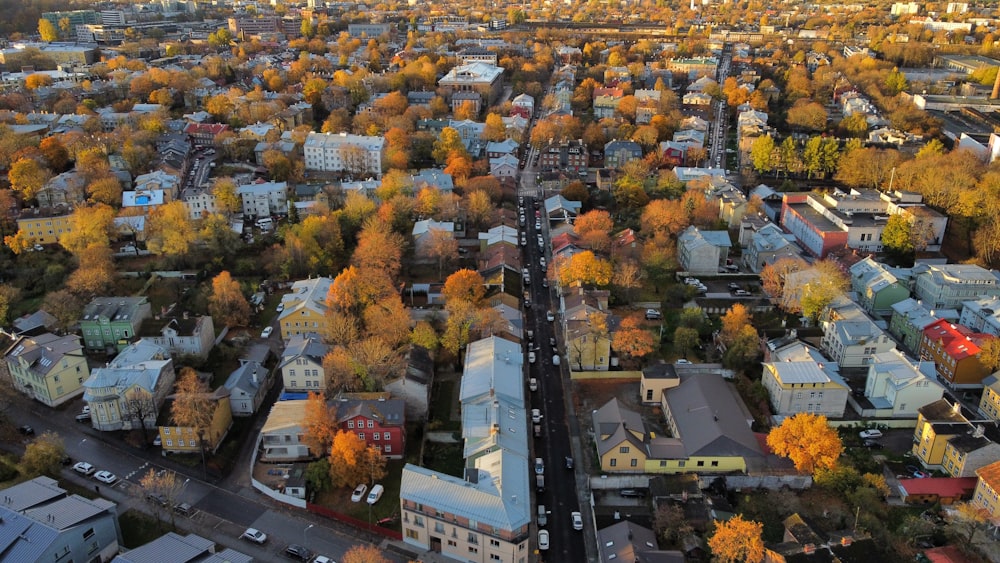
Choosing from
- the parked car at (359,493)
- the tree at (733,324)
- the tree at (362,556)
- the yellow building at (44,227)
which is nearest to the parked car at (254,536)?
the parked car at (359,493)

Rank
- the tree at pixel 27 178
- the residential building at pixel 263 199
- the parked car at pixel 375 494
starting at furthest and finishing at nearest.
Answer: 1. the residential building at pixel 263 199
2. the tree at pixel 27 178
3. the parked car at pixel 375 494

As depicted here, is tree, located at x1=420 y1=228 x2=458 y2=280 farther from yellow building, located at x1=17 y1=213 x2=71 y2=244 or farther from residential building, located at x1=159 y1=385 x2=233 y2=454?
yellow building, located at x1=17 y1=213 x2=71 y2=244

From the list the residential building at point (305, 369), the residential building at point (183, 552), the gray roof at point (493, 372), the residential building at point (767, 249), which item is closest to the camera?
the residential building at point (183, 552)

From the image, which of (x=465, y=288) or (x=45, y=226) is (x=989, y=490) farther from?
(x=45, y=226)

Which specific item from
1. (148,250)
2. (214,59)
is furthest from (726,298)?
(214,59)

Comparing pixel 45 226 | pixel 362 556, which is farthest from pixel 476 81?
pixel 362 556

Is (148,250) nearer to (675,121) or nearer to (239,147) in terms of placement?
(239,147)

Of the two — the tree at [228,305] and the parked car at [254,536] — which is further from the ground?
the tree at [228,305]

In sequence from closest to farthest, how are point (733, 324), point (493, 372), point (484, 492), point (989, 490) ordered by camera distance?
point (484, 492) → point (989, 490) → point (493, 372) → point (733, 324)

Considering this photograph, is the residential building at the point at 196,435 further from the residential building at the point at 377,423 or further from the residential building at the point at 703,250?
the residential building at the point at 703,250
